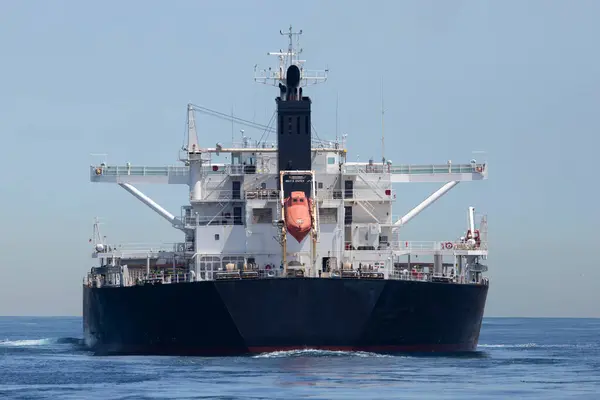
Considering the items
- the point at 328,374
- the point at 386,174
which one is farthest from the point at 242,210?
the point at 328,374

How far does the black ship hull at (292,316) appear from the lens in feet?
202

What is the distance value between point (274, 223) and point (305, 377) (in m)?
15.5

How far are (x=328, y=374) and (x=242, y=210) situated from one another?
18.9 m

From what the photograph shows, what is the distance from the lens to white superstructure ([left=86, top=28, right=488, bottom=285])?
6831cm

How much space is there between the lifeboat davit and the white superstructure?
2.06ft

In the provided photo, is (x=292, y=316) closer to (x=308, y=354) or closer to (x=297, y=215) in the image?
(x=308, y=354)

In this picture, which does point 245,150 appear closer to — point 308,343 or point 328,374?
point 308,343

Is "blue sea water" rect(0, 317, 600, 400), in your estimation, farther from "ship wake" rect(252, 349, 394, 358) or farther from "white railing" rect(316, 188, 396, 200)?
"white railing" rect(316, 188, 396, 200)

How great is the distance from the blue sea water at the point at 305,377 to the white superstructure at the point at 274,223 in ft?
16.8

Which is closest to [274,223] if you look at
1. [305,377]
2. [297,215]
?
[297,215]

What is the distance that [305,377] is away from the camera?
53.0 m

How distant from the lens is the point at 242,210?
2815 inches

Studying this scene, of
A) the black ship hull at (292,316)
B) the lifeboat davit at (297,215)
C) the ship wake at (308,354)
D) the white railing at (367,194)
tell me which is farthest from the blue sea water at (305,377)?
the white railing at (367,194)

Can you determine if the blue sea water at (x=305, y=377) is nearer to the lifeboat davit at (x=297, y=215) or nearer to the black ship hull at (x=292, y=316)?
the black ship hull at (x=292, y=316)
